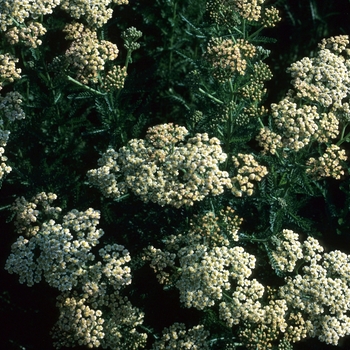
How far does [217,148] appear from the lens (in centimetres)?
693

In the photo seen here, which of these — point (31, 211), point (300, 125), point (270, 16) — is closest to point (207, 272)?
point (300, 125)

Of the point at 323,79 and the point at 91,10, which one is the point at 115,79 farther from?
the point at 323,79

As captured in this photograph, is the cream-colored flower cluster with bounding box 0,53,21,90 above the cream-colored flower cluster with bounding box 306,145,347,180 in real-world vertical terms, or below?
above

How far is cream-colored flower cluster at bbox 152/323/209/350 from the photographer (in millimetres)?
6777

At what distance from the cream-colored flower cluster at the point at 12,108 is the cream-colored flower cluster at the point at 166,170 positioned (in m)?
1.42

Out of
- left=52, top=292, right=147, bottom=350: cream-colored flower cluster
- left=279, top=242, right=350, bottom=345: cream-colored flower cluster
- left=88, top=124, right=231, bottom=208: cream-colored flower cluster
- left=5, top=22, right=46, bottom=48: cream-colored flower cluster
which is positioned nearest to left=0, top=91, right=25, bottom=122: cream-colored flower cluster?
left=5, top=22, right=46, bottom=48: cream-colored flower cluster

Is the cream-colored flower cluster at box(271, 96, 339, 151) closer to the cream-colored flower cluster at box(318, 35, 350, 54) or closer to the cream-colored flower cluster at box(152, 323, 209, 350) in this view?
the cream-colored flower cluster at box(318, 35, 350, 54)

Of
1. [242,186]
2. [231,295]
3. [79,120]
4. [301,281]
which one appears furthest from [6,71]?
[301,281]

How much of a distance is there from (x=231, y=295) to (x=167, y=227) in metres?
1.34

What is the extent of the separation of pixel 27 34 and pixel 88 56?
3.30ft

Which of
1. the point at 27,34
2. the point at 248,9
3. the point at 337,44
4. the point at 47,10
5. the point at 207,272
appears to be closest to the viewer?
the point at 207,272

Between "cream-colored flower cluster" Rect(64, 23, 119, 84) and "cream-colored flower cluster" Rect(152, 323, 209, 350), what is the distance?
3.31 m

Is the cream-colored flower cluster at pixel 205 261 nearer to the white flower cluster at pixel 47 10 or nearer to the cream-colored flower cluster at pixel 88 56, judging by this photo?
the cream-colored flower cluster at pixel 88 56

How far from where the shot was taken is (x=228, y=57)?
7.07 metres
